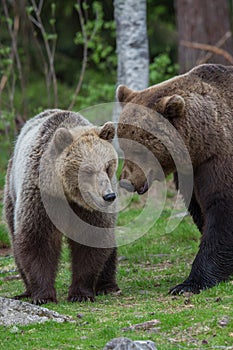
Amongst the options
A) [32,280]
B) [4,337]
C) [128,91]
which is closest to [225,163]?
[128,91]

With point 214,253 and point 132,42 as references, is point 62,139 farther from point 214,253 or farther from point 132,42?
point 132,42

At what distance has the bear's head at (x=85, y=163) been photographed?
734 centimetres

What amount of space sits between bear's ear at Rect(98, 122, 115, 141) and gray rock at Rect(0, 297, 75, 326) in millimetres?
1697

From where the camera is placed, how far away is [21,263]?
767 cm

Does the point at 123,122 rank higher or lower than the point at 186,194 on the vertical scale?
higher

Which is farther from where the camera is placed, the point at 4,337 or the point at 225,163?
the point at 225,163

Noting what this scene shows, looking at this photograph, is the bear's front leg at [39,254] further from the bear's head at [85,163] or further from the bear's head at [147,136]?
the bear's head at [147,136]

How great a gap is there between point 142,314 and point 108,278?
157 centimetres

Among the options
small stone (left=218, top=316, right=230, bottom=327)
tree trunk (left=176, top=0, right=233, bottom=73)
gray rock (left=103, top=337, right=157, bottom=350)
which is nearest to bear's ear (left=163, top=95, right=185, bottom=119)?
small stone (left=218, top=316, right=230, bottom=327)

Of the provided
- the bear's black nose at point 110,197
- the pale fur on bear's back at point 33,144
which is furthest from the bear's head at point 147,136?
the pale fur on bear's back at point 33,144

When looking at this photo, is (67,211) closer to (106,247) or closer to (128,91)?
(106,247)

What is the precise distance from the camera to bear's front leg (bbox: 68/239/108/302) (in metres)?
7.73

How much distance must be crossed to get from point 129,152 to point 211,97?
937 millimetres

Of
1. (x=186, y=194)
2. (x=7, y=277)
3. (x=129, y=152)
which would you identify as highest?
(x=129, y=152)
